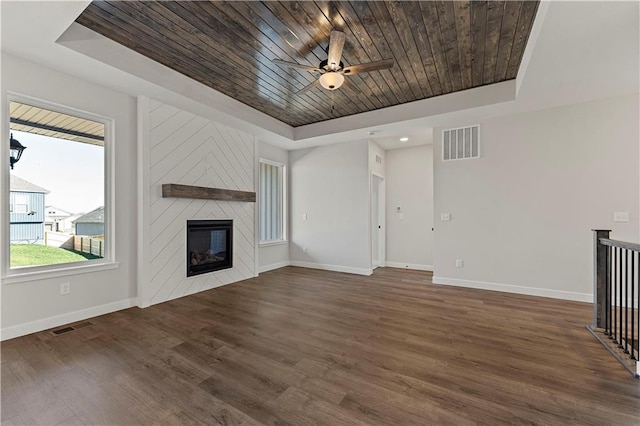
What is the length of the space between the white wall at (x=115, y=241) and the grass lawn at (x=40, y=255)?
0.19m

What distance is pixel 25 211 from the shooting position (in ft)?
9.37

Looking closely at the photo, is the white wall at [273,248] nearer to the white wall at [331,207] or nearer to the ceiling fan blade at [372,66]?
the white wall at [331,207]

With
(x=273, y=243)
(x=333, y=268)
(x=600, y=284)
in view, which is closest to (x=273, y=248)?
(x=273, y=243)

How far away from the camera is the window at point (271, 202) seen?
237 inches

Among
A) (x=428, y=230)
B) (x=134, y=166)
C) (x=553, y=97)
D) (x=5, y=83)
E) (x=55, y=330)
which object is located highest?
(x=553, y=97)

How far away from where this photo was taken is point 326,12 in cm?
243

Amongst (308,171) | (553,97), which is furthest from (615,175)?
(308,171)

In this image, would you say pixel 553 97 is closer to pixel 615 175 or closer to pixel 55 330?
pixel 615 175

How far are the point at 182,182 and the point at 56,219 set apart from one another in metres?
1.46

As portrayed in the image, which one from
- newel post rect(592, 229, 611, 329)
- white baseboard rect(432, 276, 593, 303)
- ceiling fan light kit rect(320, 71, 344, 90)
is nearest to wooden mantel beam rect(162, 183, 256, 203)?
ceiling fan light kit rect(320, 71, 344, 90)

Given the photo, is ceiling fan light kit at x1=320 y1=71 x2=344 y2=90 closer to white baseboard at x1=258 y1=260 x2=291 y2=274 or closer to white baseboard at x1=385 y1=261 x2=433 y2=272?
white baseboard at x1=258 y1=260 x2=291 y2=274

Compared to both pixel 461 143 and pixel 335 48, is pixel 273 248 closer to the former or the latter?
pixel 461 143

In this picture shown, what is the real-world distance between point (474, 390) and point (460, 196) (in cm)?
337

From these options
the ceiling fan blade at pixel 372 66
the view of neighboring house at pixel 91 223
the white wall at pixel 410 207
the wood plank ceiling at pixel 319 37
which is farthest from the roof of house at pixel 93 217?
the white wall at pixel 410 207
